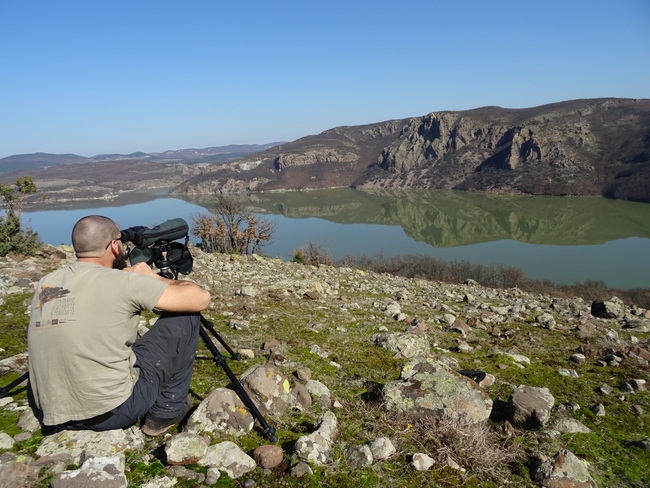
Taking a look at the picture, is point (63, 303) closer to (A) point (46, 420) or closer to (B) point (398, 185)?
(A) point (46, 420)

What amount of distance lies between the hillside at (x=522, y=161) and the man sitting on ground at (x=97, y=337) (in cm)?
12917

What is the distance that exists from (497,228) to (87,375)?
8321cm

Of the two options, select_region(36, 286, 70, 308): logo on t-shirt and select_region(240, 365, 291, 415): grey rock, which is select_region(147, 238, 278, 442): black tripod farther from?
select_region(36, 286, 70, 308): logo on t-shirt

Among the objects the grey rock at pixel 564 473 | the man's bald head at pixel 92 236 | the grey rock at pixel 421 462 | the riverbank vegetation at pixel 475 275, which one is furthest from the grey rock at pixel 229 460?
the riverbank vegetation at pixel 475 275

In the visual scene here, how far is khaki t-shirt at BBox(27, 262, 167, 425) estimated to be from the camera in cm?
215

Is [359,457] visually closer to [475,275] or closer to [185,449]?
[185,449]

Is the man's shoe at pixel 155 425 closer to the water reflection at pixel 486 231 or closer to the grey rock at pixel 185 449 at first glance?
the grey rock at pixel 185 449

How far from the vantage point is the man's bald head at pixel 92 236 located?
2.33 meters

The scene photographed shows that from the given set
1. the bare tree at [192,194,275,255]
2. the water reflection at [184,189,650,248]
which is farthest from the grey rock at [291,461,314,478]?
the water reflection at [184,189,650,248]

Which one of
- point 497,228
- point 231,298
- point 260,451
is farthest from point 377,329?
point 497,228

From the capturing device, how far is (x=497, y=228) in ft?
250

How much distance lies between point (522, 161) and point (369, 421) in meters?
163

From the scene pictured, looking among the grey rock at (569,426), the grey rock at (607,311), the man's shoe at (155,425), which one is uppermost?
the man's shoe at (155,425)

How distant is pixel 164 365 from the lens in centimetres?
271
